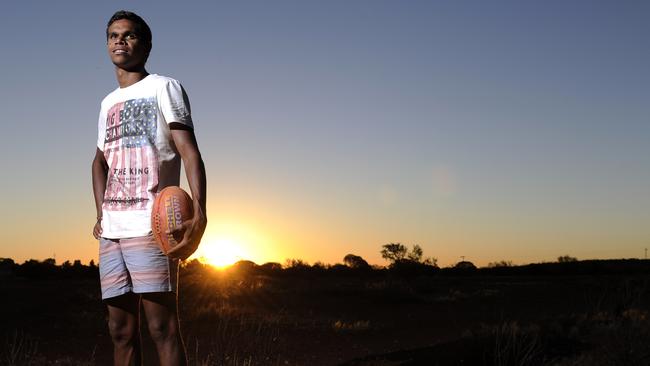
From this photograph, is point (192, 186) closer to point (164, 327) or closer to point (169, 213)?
point (169, 213)

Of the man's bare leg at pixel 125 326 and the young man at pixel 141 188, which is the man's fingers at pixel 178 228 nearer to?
the young man at pixel 141 188

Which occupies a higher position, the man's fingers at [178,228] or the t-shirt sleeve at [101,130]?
the t-shirt sleeve at [101,130]

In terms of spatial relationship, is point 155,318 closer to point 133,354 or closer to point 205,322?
point 133,354

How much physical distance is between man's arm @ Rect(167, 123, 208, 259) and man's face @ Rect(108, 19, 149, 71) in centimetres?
50

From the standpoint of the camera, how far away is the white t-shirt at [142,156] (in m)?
4.12

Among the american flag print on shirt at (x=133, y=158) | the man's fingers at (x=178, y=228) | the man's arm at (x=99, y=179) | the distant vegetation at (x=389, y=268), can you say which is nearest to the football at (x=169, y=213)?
the man's fingers at (x=178, y=228)

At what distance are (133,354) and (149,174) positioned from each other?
1.02 m

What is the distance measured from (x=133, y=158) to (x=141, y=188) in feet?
0.56

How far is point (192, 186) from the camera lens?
4.04 metres

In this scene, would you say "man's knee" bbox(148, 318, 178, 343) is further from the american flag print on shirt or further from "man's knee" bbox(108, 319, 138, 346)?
the american flag print on shirt

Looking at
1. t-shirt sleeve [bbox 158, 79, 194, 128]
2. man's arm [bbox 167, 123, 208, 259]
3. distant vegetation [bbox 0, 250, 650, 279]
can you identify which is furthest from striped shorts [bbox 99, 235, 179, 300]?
distant vegetation [bbox 0, 250, 650, 279]

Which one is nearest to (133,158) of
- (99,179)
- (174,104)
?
(174,104)

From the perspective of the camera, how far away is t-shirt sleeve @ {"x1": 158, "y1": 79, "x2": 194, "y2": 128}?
411 cm

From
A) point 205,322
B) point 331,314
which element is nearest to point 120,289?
point 205,322
